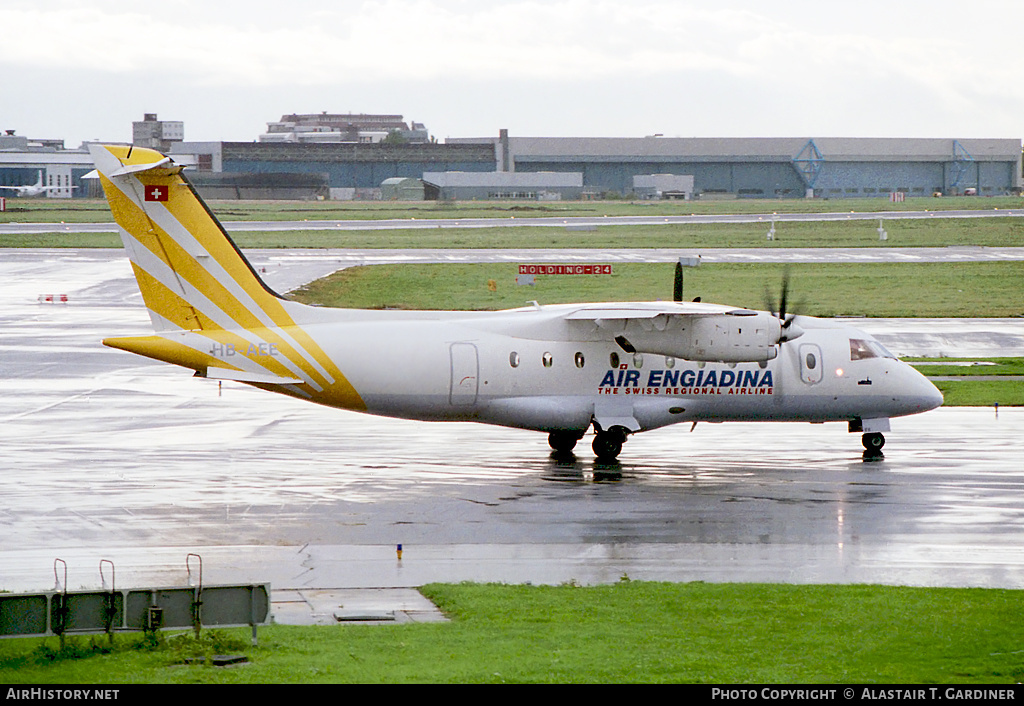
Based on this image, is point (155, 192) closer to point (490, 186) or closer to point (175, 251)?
point (175, 251)

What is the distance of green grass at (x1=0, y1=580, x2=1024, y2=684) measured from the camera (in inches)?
531

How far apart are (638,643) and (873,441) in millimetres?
16621

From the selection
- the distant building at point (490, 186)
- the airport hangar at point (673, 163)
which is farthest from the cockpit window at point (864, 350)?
the airport hangar at point (673, 163)

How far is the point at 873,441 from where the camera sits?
2992cm

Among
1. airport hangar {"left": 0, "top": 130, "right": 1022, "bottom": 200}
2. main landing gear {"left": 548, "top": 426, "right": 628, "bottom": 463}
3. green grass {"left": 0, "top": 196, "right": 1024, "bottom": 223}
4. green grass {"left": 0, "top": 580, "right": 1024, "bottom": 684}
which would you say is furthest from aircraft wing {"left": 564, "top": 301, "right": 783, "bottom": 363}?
airport hangar {"left": 0, "top": 130, "right": 1022, "bottom": 200}

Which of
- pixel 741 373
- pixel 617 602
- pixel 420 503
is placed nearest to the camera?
pixel 617 602

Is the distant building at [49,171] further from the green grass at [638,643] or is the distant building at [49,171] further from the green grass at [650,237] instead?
the green grass at [638,643]

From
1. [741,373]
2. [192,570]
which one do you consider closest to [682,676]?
[192,570]

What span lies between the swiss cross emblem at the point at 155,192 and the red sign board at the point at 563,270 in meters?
38.2

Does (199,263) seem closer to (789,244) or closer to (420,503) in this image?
(420,503)

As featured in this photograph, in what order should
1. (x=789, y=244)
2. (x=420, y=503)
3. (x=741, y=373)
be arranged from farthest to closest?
(x=789, y=244) < (x=741, y=373) < (x=420, y=503)
